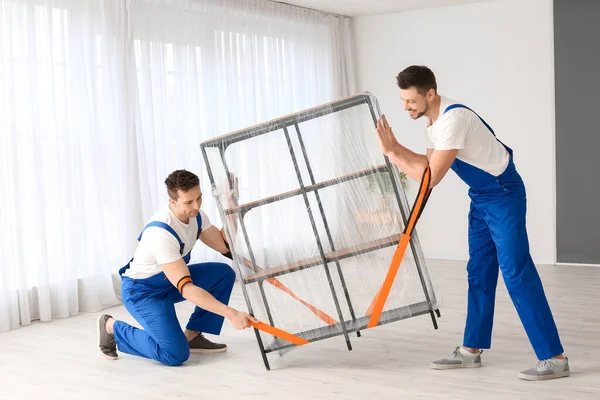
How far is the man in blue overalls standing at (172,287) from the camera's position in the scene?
3424mm

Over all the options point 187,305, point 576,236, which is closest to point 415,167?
point 187,305

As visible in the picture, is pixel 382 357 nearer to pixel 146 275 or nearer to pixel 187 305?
pixel 146 275

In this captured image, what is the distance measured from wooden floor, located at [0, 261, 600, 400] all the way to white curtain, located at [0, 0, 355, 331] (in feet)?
1.74

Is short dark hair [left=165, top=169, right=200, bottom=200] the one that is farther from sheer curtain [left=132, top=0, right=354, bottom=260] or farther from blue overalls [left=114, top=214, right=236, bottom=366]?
sheer curtain [left=132, top=0, right=354, bottom=260]

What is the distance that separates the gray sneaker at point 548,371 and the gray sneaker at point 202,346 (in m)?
1.50

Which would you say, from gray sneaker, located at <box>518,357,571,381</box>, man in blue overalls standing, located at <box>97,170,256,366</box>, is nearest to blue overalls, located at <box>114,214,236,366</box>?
man in blue overalls standing, located at <box>97,170,256,366</box>

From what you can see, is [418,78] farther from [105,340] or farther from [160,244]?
[105,340]

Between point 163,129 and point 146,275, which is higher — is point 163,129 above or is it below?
above

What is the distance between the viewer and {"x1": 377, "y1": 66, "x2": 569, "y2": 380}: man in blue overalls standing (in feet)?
10.1

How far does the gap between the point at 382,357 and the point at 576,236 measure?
3349mm

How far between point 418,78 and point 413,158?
1.06ft

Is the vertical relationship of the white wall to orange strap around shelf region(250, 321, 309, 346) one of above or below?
above

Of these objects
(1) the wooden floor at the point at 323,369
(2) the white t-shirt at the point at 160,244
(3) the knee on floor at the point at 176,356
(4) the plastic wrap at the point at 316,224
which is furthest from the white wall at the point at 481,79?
(3) the knee on floor at the point at 176,356

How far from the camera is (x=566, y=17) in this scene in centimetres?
625
